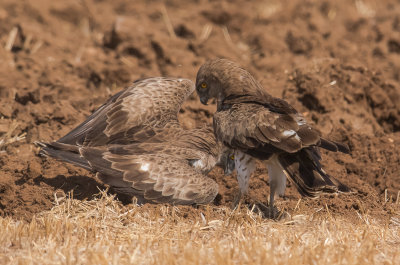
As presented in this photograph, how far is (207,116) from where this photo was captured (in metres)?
8.62

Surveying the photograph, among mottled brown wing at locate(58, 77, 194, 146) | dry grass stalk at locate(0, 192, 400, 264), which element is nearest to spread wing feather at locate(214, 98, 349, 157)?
dry grass stalk at locate(0, 192, 400, 264)

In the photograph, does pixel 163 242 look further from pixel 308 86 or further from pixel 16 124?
pixel 308 86

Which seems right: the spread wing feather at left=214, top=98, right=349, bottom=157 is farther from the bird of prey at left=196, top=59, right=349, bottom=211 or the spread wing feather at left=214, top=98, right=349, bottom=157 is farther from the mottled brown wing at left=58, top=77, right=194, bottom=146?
the mottled brown wing at left=58, top=77, right=194, bottom=146

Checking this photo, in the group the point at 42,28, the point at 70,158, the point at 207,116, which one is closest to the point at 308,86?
the point at 207,116

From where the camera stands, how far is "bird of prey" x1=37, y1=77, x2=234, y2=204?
6.51m

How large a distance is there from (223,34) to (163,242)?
7.10 metres

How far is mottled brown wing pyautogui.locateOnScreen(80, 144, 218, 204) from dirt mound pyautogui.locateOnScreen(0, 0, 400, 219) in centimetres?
42

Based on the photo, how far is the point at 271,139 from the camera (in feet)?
20.1

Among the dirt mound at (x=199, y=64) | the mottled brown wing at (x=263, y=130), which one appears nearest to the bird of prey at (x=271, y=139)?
the mottled brown wing at (x=263, y=130)

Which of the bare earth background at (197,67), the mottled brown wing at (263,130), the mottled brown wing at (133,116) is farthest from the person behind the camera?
the mottled brown wing at (133,116)

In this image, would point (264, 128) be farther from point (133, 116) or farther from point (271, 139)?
point (133, 116)

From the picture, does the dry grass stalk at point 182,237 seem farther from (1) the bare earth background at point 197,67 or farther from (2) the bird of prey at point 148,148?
(2) the bird of prey at point 148,148

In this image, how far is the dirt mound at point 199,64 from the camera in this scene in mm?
7301

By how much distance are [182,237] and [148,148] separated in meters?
1.39
